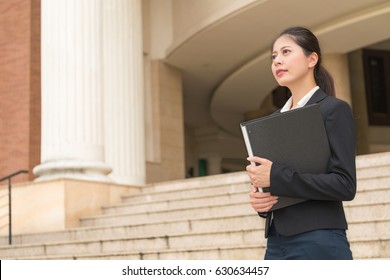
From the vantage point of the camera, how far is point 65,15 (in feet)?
34.5

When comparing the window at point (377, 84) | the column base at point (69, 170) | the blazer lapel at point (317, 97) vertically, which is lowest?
the blazer lapel at point (317, 97)

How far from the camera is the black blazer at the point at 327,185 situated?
79.4 inches

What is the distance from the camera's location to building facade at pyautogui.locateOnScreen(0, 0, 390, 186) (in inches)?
410

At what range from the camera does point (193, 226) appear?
314 inches

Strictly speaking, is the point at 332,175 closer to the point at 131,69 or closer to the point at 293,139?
the point at 293,139

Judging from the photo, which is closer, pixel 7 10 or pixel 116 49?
pixel 116 49

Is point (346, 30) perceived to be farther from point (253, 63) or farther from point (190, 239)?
point (190, 239)

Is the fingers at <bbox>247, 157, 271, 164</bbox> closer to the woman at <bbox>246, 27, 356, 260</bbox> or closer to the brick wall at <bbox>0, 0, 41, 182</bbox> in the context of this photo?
the woman at <bbox>246, 27, 356, 260</bbox>

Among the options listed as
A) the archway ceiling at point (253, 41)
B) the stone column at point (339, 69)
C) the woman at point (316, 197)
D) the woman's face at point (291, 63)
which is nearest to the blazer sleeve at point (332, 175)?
the woman at point (316, 197)

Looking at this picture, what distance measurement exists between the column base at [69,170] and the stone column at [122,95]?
1.50 meters

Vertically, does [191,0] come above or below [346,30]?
above

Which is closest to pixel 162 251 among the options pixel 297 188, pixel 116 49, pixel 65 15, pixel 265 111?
pixel 297 188

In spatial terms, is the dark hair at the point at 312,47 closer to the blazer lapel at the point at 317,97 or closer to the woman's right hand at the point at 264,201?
the blazer lapel at the point at 317,97
